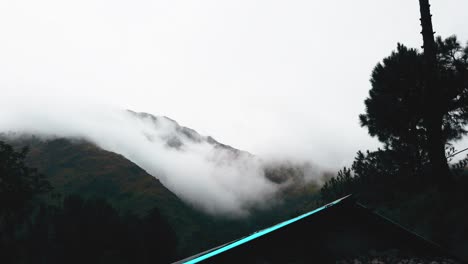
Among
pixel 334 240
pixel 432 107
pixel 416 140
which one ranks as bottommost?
pixel 334 240

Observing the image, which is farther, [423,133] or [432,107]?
[423,133]

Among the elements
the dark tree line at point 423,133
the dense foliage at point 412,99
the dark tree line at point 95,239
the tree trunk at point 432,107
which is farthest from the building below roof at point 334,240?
the dark tree line at point 95,239

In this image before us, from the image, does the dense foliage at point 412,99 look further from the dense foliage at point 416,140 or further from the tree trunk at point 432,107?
the tree trunk at point 432,107

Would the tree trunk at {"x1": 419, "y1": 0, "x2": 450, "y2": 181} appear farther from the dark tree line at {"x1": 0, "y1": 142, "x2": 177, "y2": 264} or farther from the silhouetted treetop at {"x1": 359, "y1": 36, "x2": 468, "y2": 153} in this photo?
the dark tree line at {"x1": 0, "y1": 142, "x2": 177, "y2": 264}

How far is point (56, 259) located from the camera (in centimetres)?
6319

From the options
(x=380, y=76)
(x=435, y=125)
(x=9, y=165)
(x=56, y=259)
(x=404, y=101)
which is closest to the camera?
(x=435, y=125)

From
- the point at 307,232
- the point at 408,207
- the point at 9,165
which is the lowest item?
the point at 307,232

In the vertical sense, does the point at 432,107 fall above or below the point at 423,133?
below

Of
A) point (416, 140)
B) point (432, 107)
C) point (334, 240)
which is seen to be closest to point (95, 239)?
point (416, 140)

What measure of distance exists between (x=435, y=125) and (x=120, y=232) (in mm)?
61580

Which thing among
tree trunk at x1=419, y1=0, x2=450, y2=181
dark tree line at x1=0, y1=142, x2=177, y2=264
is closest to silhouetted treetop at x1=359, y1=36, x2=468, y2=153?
tree trunk at x1=419, y1=0, x2=450, y2=181

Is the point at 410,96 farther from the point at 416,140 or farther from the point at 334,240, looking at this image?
the point at 334,240

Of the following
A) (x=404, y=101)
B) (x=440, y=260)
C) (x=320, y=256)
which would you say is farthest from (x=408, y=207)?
(x=320, y=256)

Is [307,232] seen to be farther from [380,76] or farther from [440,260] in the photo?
[380,76]
